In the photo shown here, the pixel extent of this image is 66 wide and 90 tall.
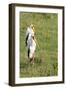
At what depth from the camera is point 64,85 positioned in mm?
2129

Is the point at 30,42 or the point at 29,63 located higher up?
the point at 30,42

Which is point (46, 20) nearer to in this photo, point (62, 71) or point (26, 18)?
point (26, 18)

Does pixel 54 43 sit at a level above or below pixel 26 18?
below

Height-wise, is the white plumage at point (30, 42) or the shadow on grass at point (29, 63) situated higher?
the white plumage at point (30, 42)

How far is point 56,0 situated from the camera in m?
2.11

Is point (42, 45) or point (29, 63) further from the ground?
point (42, 45)

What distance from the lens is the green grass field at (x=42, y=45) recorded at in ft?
6.48

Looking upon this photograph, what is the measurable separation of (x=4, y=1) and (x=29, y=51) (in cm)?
37

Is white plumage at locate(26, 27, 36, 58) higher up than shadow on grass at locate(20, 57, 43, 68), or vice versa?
white plumage at locate(26, 27, 36, 58)

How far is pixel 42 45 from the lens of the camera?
2041mm

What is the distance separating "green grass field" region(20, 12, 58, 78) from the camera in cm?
198

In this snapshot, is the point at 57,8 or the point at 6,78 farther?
the point at 57,8

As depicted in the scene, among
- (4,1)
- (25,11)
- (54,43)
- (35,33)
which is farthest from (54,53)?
(4,1)

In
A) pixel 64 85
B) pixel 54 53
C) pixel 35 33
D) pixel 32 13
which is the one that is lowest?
pixel 64 85
